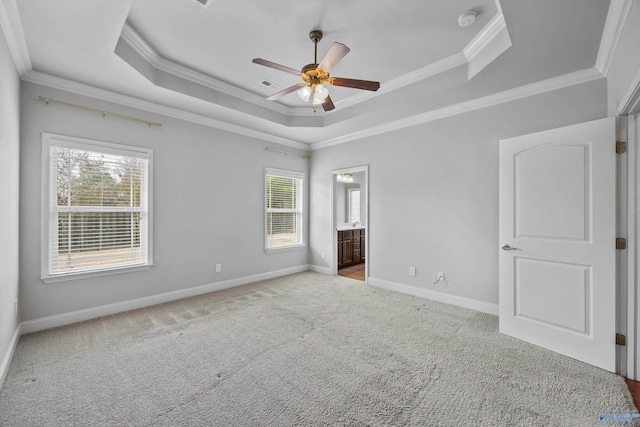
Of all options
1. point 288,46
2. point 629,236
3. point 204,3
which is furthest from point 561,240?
point 204,3

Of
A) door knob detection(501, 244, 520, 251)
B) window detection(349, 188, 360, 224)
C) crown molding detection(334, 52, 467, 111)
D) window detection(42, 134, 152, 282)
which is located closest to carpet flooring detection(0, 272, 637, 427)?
window detection(42, 134, 152, 282)

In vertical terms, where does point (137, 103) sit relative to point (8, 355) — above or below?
above

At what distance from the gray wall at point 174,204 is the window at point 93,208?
10 cm

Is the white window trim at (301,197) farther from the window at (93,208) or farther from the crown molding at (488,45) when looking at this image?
the crown molding at (488,45)

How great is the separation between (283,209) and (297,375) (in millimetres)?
3592

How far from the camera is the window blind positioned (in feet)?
10.0

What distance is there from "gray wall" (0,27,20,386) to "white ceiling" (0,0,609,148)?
0.37 metres

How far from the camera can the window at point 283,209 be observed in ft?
17.0

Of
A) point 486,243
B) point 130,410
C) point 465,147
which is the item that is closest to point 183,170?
point 130,410

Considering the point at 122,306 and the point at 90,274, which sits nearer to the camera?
the point at 90,274

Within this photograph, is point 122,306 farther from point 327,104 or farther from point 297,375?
point 327,104

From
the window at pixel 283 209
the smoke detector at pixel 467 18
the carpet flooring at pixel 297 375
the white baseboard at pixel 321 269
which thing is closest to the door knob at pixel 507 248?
the carpet flooring at pixel 297 375

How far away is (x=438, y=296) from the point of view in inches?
154

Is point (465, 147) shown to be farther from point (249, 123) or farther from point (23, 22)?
point (23, 22)
